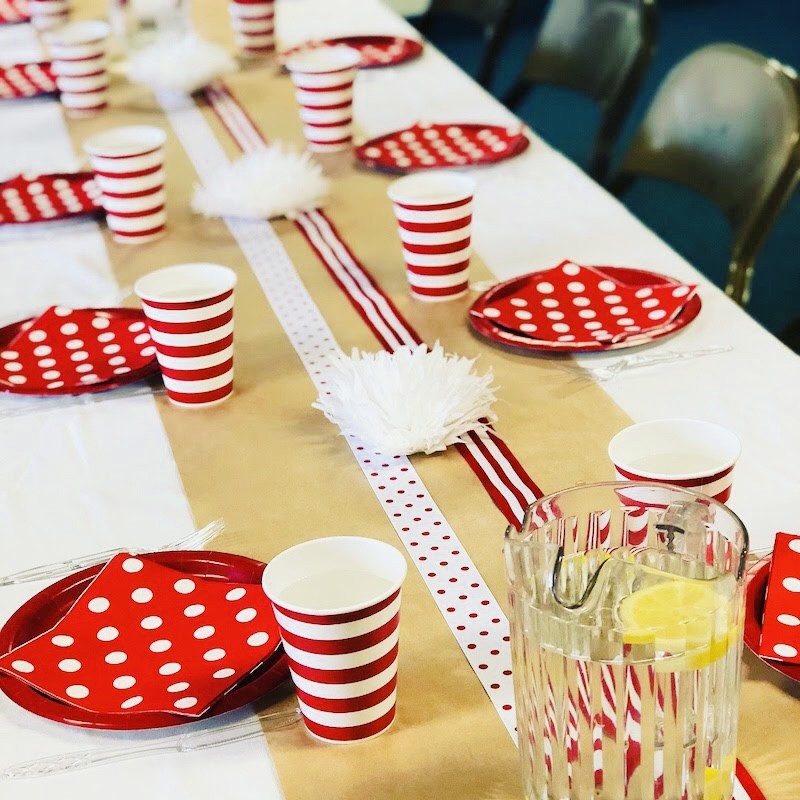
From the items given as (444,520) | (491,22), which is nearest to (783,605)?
(444,520)

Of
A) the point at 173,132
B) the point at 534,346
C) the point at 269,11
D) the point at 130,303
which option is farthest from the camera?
the point at 269,11

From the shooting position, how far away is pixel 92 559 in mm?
954

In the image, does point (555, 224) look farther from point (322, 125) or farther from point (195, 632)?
point (195, 632)

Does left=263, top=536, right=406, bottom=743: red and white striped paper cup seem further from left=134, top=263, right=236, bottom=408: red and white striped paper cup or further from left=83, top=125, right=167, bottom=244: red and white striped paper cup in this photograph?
left=83, top=125, right=167, bottom=244: red and white striped paper cup

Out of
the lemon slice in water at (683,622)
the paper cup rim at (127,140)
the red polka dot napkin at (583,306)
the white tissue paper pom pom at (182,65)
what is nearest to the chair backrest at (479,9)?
the white tissue paper pom pom at (182,65)

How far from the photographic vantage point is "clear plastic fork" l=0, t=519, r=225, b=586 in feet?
3.07

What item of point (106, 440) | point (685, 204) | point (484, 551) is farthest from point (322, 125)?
point (685, 204)

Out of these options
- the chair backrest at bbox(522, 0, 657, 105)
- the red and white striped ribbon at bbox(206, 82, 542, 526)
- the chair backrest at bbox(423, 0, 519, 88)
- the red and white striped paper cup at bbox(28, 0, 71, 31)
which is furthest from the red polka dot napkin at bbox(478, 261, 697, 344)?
the red and white striped paper cup at bbox(28, 0, 71, 31)

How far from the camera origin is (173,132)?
2008 millimetres

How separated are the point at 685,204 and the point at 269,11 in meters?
1.61

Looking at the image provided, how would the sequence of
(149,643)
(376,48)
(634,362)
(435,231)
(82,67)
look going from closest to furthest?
(149,643), (634,362), (435,231), (82,67), (376,48)

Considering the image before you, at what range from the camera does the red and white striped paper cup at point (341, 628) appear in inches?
27.4

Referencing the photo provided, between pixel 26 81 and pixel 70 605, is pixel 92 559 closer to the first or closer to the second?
pixel 70 605

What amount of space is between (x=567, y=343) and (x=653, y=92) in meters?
3.53
